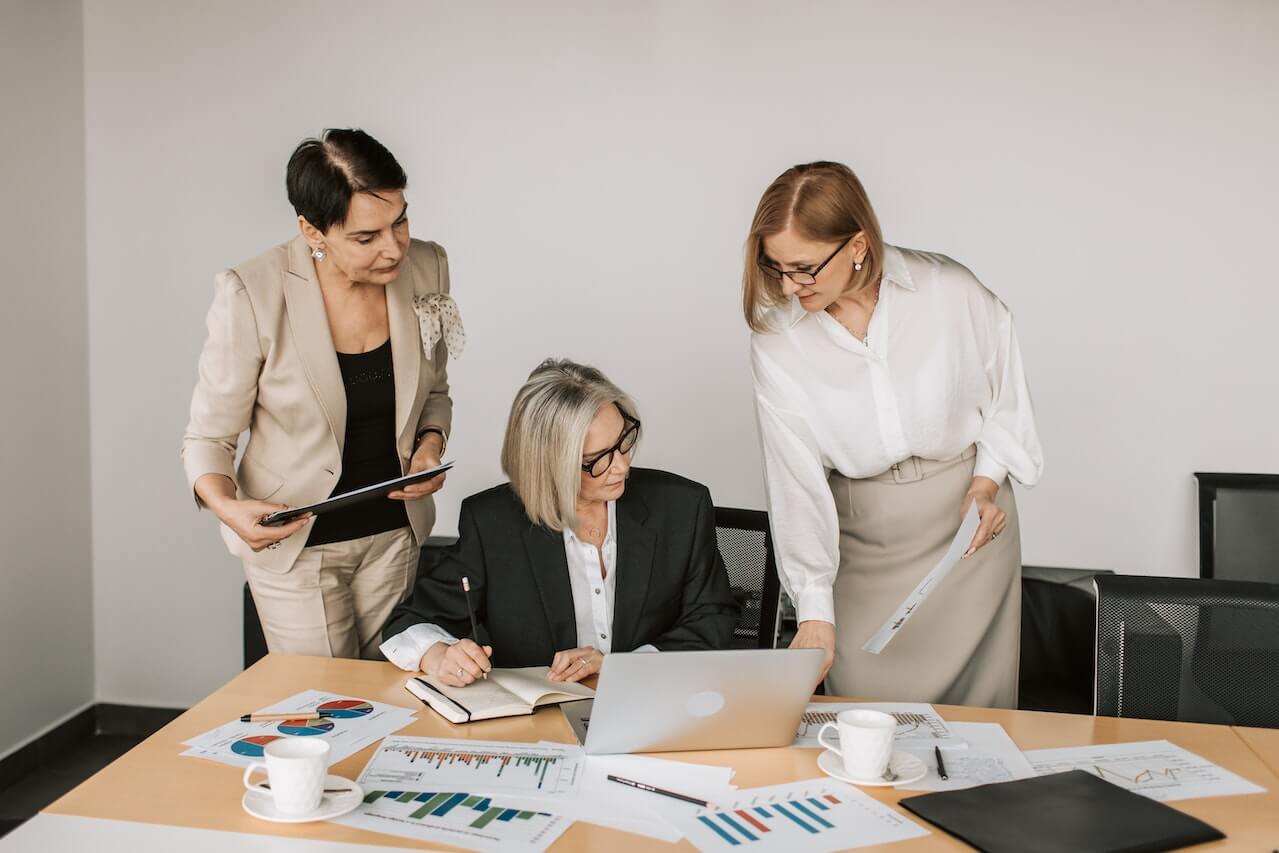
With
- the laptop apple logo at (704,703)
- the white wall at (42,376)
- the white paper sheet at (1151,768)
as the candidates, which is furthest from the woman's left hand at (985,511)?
the white wall at (42,376)

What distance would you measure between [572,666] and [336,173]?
3.43 ft

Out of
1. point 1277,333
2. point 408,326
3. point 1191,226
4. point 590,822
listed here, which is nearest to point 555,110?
point 408,326

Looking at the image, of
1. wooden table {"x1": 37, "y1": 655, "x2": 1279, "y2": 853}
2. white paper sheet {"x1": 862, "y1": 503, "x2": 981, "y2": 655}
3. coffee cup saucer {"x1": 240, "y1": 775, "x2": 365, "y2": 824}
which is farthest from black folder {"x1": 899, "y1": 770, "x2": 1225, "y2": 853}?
coffee cup saucer {"x1": 240, "y1": 775, "x2": 365, "y2": 824}

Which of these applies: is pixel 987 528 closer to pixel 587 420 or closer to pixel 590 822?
pixel 587 420

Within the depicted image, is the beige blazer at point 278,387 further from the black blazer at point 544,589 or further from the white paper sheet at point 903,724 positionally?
the white paper sheet at point 903,724

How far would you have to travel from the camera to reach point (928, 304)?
7.62 ft

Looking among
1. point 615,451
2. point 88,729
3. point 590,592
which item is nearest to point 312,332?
point 615,451

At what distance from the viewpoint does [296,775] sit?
56.9 inches

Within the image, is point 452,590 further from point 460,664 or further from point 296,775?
point 296,775

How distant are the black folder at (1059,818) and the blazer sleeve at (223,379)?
1.52 meters

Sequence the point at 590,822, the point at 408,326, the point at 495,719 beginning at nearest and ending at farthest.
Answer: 1. the point at 590,822
2. the point at 495,719
3. the point at 408,326

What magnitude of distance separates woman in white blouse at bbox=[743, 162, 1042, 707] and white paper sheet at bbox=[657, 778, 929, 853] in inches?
24.1

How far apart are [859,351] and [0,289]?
104 inches

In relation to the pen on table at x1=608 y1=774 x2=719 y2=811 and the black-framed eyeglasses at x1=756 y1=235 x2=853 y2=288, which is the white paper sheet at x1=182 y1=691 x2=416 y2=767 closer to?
the pen on table at x1=608 y1=774 x2=719 y2=811
